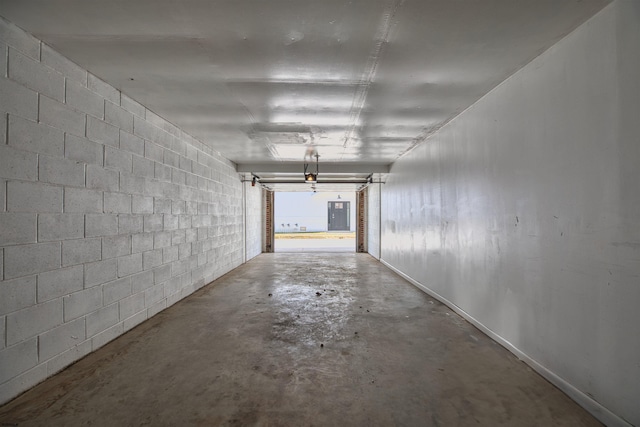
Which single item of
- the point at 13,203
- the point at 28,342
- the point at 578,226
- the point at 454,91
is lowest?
the point at 28,342

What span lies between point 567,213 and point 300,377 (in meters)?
2.36

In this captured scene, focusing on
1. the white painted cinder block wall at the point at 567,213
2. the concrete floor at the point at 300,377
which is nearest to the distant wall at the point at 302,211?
the concrete floor at the point at 300,377

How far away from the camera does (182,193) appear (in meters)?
4.88

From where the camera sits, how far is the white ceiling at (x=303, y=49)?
1.98 metres

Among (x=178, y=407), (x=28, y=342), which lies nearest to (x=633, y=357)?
(x=178, y=407)

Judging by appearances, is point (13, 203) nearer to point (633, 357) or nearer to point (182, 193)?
point (182, 193)

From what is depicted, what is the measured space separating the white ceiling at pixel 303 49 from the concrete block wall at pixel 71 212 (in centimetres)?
29

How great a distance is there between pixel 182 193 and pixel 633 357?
510 centimetres

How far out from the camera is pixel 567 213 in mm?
2285

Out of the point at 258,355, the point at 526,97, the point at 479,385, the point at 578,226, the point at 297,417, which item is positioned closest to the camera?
the point at 297,417

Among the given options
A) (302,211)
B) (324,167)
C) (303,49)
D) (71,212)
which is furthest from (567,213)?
(302,211)

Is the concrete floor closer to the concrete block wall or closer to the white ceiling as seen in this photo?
the concrete block wall

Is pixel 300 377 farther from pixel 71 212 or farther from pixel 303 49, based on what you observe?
pixel 303 49

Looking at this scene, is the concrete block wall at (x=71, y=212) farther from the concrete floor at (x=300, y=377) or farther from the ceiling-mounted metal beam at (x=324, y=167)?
the ceiling-mounted metal beam at (x=324, y=167)
